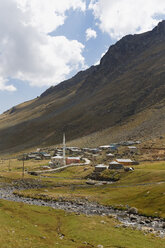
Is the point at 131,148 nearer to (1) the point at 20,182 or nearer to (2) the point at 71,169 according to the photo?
(2) the point at 71,169

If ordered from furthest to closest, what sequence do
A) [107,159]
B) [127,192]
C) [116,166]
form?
[107,159]
[116,166]
[127,192]

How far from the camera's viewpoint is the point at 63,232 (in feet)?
118

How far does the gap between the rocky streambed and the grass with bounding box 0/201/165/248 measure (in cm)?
301

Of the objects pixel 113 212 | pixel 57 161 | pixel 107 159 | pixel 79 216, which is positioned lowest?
pixel 113 212

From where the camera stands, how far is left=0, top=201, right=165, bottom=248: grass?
2767 cm

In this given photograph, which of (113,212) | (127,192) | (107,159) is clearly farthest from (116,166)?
(113,212)

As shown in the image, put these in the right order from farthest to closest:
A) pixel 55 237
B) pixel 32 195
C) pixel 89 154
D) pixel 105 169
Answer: pixel 89 154 → pixel 105 169 → pixel 32 195 → pixel 55 237

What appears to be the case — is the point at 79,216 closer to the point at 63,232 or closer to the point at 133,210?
the point at 63,232

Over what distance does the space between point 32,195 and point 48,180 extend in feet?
71.8

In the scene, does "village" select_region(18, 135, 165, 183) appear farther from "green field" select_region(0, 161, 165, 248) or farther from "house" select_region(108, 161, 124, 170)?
"green field" select_region(0, 161, 165, 248)

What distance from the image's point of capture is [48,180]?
8956cm

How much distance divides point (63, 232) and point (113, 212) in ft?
58.2

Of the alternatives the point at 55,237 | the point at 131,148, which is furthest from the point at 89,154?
the point at 55,237

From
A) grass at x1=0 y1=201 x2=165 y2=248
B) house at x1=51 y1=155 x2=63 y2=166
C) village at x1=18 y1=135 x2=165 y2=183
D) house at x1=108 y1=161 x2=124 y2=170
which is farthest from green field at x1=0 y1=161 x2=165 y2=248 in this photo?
house at x1=51 y1=155 x2=63 y2=166
